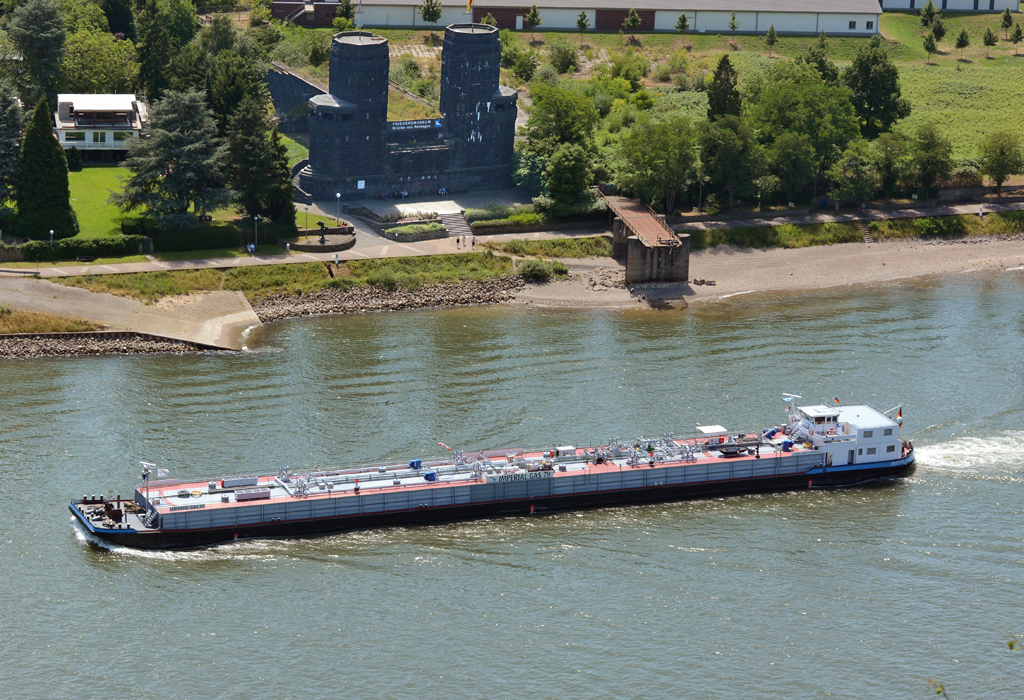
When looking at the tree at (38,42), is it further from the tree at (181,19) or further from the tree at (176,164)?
the tree at (176,164)

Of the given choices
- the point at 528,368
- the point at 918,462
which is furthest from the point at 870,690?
the point at 528,368

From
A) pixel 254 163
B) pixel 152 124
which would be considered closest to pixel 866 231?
pixel 254 163

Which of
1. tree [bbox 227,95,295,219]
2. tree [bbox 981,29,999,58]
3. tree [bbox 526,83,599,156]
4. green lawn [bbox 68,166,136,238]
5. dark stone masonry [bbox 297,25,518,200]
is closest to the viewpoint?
green lawn [bbox 68,166,136,238]

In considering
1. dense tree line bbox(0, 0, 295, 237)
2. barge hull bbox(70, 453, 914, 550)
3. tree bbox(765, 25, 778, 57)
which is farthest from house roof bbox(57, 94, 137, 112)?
→ tree bbox(765, 25, 778, 57)

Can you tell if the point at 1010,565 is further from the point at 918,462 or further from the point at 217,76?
the point at 217,76

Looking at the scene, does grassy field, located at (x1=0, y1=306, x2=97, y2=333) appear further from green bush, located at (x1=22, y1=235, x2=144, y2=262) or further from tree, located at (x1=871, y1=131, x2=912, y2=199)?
tree, located at (x1=871, y1=131, x2=912, y2=199)

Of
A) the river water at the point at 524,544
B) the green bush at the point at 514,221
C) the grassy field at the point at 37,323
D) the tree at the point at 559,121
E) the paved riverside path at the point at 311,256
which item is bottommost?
the river water at the point at 524,544

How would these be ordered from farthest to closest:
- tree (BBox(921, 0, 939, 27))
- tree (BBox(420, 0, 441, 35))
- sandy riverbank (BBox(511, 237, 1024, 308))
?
tree (BBox(921, 0, 939, 27))
tree (BBox(420, 0, 441, 35))
sandy riverbank (BBox(511, 237, 1024, 308))

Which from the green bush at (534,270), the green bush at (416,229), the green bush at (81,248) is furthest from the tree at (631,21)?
the green bush at (81,248)

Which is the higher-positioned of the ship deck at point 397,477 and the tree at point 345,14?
the tree at point 345,14
